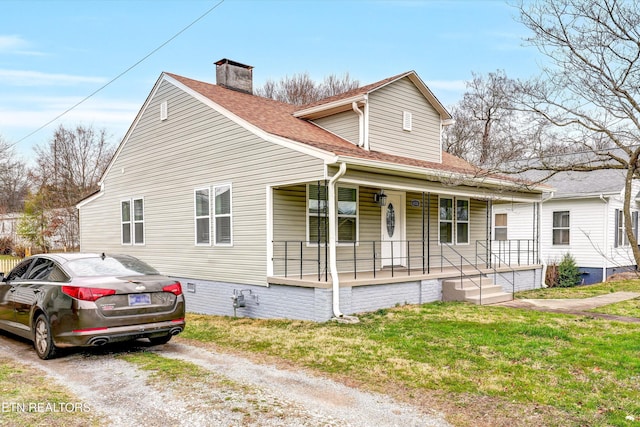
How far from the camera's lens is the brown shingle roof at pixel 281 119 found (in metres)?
11.1

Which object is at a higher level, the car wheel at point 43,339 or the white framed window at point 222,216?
the white framed window at point 222,216

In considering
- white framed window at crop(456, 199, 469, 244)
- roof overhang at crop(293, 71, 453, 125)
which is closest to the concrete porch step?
white framed window at crop(456, 199, 469, 244)

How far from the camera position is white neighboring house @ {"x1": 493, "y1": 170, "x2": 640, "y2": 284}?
17.7 meters

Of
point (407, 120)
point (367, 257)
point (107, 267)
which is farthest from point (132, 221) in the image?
point (407, 120)

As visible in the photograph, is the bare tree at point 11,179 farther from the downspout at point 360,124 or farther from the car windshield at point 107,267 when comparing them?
the car windshield at point 107,267

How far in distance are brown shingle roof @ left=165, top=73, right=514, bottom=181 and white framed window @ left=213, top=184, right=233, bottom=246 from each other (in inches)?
72.8

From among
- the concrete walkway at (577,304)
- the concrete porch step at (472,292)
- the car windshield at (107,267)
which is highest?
the car windshield at (107,267)

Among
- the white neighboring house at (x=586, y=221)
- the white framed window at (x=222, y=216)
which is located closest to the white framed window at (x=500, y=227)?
the white neighboring house at (x=586, y=221)

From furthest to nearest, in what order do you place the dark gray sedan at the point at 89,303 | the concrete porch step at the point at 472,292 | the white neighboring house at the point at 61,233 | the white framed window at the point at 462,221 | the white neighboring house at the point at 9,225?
the white neighboring house at the point at 9,225 < the white neighboring house at the point at 61,233 < the white framed window at the point at 462,221 < the concrete porch step at the point at 472,292 < the dark gray sedan at the point at 89,303

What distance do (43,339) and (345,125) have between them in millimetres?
8542

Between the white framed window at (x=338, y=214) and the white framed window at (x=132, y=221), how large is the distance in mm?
6239

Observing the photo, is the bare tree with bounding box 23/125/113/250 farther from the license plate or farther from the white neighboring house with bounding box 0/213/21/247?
the license plate

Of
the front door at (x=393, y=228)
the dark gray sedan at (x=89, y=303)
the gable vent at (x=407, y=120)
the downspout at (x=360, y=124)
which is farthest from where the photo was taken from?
the gable vent at (x=407, y=120)

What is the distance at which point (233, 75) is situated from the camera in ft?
48.8
